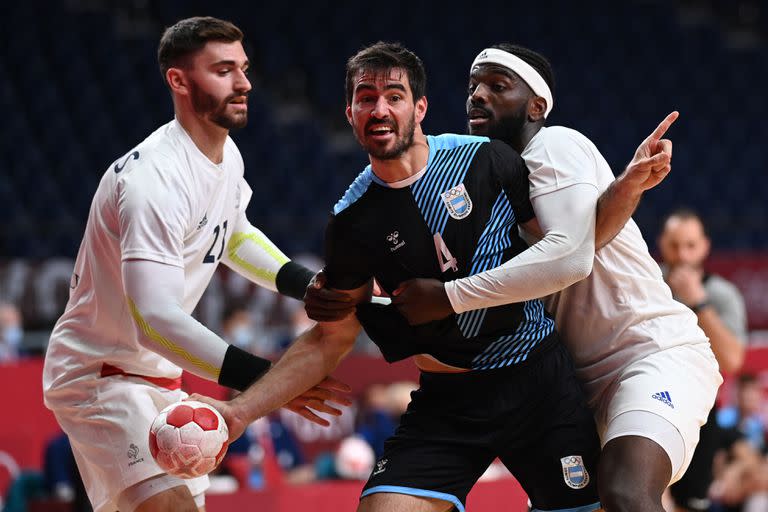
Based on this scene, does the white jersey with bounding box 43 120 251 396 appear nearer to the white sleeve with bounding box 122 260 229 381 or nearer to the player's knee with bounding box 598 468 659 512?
the white sleeve with bounding box 122 260 229 381

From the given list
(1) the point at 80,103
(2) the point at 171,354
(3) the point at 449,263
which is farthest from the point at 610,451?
(1) the point at 80,103

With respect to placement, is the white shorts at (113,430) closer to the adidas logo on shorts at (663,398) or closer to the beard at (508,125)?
the beard at (508,125)

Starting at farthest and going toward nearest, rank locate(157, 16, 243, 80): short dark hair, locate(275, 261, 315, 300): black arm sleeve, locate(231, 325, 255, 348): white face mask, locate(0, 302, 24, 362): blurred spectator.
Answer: locate(231, 325, 255, 348): white face mask, locate(0, 302, 24, 362): blurred spectator, locate(275, 261, 315, 300): black arm sleeve, locate(157, 16, 243, 80): short dark hair

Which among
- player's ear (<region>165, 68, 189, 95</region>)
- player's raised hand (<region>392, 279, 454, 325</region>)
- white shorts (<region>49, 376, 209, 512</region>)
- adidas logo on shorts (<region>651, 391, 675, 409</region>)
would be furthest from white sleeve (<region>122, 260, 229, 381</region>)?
adidas logo on shorts (<region>651, 391, 675, 409</region>)

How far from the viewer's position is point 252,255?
5.16 m

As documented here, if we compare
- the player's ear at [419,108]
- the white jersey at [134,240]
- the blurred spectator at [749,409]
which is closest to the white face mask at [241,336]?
the blurred spectator at [749,409]

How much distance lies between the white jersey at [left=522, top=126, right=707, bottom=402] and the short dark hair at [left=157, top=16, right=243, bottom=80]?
4.64 ft

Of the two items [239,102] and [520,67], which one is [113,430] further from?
[520,67]

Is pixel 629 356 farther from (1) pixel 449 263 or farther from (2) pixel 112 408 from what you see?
(2) pixel 112 408

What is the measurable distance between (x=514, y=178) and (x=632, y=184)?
45 centimetres

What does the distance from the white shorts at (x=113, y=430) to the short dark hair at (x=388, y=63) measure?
1531mm

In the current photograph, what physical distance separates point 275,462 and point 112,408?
4274mm

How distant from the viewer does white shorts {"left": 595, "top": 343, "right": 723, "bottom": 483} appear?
4098mm

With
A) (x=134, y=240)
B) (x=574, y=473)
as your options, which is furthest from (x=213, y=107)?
(x=574, y=473)
